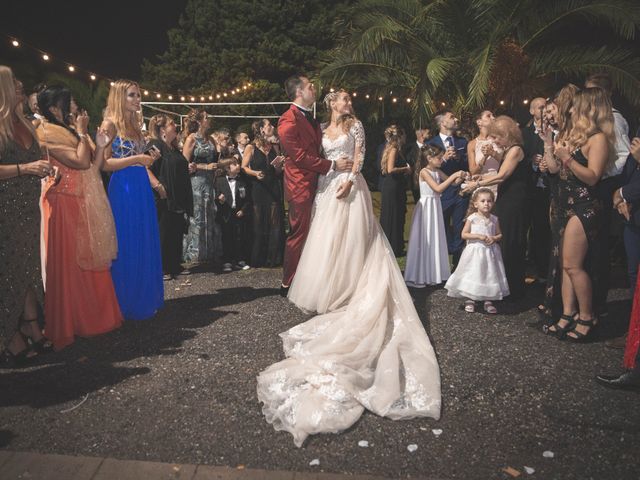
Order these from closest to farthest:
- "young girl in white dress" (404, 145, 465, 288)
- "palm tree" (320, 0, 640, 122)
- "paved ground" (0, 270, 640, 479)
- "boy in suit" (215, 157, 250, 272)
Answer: "paved ground" (0, 270, 640, 479), "young girl in white dress" (404, 145, 465, 288), "boy in suit" (215, 157, 250, 272), "palm tree" (320, 0, 640, 122)

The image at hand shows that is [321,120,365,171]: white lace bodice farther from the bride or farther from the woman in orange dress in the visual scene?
the woman in orange dress

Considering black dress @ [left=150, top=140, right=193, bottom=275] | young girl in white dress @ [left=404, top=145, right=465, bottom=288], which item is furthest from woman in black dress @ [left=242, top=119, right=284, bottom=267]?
young girl in white dress @ [left=404, top=145, right=465, bottom=288]

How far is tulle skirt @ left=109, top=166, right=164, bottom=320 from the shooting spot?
189 inches

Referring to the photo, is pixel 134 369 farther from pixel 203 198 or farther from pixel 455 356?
pixel 203 198

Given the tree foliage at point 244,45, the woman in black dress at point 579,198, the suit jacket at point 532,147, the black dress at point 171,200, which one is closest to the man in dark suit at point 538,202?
the suit jacket at point 532,147

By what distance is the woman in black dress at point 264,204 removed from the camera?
25.0ft

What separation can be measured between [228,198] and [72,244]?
12.1 ft

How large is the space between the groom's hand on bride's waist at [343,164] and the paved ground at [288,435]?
1.69 metres

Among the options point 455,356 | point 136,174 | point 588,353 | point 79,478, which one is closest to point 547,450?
point 455,356

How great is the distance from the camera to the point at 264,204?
7.74 meters

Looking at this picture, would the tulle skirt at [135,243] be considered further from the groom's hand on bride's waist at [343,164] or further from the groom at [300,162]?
the groom's hand on bride's waist at [343,164]

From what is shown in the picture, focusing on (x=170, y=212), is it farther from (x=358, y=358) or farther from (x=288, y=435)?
(x=288, y=435)

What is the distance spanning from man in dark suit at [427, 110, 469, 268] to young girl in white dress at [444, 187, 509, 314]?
1.35 meters

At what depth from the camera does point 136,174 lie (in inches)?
193
